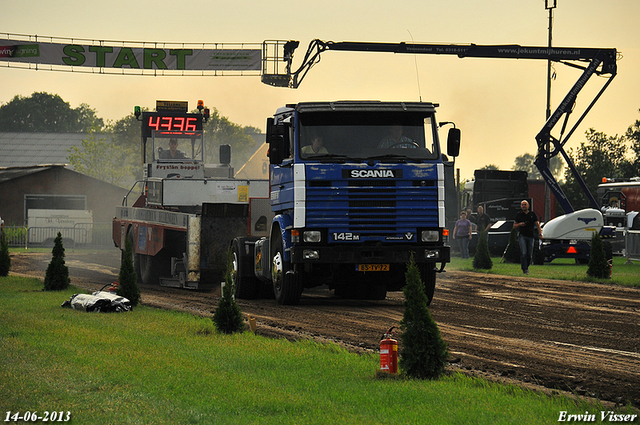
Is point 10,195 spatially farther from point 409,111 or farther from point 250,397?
point 250,397

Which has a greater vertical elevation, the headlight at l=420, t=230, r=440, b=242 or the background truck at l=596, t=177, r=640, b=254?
the background truck at l=596, t=177, r=640, b=254

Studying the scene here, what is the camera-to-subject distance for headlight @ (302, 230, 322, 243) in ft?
45.0

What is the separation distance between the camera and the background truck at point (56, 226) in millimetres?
44531

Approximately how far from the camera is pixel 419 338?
776cm

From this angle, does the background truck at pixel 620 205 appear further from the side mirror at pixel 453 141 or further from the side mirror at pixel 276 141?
the side mirror at pixel 276 141

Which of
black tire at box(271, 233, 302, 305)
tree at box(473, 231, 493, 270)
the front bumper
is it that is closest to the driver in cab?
the front bumper

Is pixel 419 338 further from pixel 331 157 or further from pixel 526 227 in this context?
pixel 526 227

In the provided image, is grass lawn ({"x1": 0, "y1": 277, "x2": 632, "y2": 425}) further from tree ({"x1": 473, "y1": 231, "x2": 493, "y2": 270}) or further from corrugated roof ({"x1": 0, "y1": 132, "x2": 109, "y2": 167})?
corrugated roof ({"x1": 0, "y1": 132, "x2": 109, "y2": 167})

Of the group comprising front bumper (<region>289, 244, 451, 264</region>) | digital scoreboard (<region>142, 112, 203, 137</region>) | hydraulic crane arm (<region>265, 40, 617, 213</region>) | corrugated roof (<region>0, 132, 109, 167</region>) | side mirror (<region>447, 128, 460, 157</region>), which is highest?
corrugated roof (<region>0, 132, 109, 167</region>)

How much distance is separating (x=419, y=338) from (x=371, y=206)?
6178 mm

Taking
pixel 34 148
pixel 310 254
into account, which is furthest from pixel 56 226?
pixel 34 148

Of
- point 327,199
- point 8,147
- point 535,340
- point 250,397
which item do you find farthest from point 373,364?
point 8,147

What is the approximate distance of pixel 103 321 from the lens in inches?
490

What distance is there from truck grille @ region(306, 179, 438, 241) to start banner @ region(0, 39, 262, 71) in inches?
829
